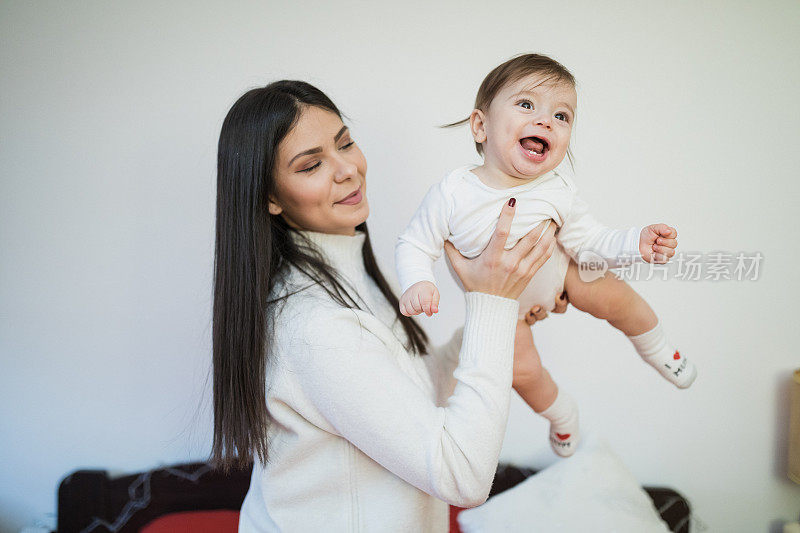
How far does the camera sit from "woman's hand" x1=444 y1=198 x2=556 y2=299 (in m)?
1.12

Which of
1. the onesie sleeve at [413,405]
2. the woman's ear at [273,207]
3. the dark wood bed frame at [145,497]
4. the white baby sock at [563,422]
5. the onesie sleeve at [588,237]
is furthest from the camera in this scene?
the dark wood bed frame at [145,497]

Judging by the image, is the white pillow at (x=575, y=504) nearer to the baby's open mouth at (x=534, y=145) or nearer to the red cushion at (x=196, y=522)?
the red cushion at (x=196, y=522)

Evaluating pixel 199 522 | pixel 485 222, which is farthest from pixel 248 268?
pixel 199 522

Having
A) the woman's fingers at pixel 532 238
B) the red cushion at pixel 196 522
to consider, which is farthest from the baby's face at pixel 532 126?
the red cushion at pixel 196 522

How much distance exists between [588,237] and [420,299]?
42 cm

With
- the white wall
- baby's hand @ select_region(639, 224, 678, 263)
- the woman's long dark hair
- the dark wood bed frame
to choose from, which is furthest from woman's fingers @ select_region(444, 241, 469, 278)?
the dark wood bed frame

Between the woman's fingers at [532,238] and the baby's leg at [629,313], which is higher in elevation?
the woman's fingers at [532,238]

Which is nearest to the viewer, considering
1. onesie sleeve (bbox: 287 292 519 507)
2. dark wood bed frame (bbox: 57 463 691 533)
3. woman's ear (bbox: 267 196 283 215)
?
onesie sleeve (bbox: 287 292 519 507)

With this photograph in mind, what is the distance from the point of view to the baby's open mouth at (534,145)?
114cm

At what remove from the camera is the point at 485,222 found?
1.19 m

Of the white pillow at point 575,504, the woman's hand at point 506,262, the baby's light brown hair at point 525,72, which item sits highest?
the baby's light brown hair at point 525,72

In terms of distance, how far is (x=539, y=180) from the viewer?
1.21 meters

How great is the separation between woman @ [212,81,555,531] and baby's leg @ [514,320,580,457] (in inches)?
9.4

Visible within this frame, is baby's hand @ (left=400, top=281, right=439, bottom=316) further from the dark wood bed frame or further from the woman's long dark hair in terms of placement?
the dark wood bed frame
